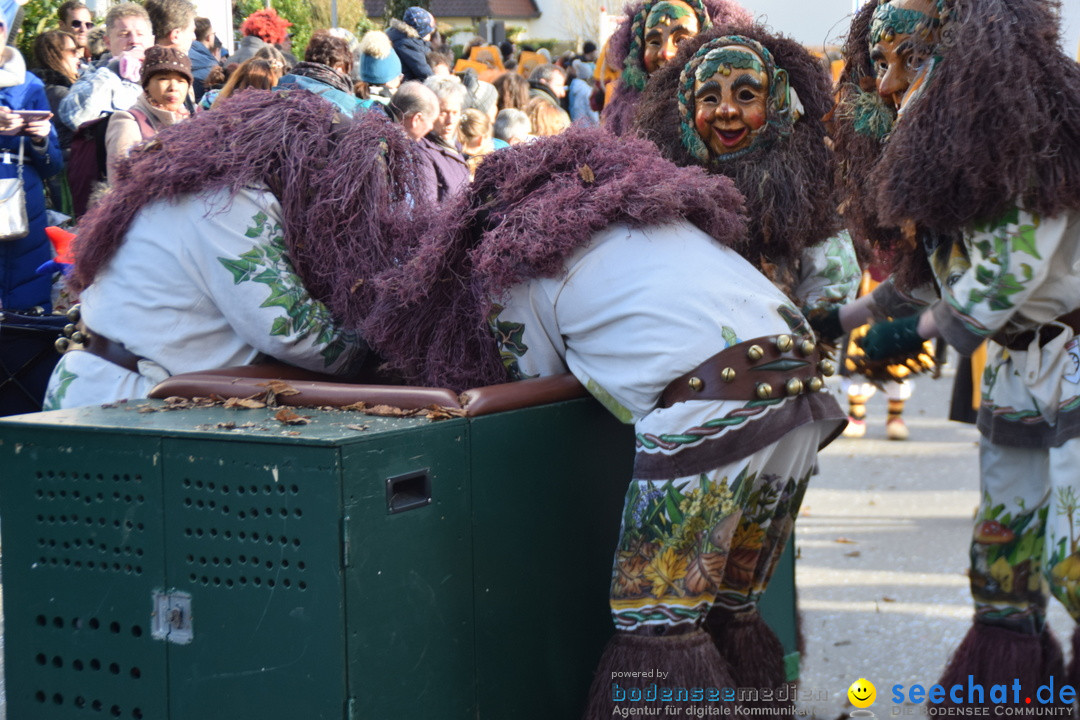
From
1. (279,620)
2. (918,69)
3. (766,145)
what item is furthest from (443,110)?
(279,620)

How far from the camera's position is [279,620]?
2094 millimetres

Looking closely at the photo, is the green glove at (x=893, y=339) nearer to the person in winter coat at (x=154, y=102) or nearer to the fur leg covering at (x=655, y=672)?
the fur leg covering at (x=655, y=672)

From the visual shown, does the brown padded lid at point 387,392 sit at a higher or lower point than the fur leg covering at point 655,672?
higher

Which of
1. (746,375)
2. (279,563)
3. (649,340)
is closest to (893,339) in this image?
(746,375)

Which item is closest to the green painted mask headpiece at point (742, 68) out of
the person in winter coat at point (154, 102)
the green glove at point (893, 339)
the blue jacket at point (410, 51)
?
the green glove at point (893, 339)

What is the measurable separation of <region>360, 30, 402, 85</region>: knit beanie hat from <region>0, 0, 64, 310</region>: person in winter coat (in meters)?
1.94

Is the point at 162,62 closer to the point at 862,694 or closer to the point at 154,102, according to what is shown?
the point at 154,102

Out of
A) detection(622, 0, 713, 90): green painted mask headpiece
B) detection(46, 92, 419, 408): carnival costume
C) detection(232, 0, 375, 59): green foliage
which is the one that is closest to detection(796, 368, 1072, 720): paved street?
detection(46, 92, 419, 408): carnival costume

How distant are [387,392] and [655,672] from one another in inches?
30.2

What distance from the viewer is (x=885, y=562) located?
4492 millimetres

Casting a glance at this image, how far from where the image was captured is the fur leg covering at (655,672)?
2250 mm

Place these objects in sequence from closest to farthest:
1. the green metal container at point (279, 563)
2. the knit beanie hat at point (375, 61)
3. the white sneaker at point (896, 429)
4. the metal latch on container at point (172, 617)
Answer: the green metal container at point (279, 563)
the metal latch on container at point (172, 617)
the knit beanie hat at point (375, 61)
the white sneaker at point (896, 429)

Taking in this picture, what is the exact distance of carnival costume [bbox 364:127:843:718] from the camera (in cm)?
229

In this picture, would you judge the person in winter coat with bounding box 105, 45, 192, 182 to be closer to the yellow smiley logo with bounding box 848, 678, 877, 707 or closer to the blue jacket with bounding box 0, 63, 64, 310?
the blue jacket with bounding box 0, 63, 64, 310
